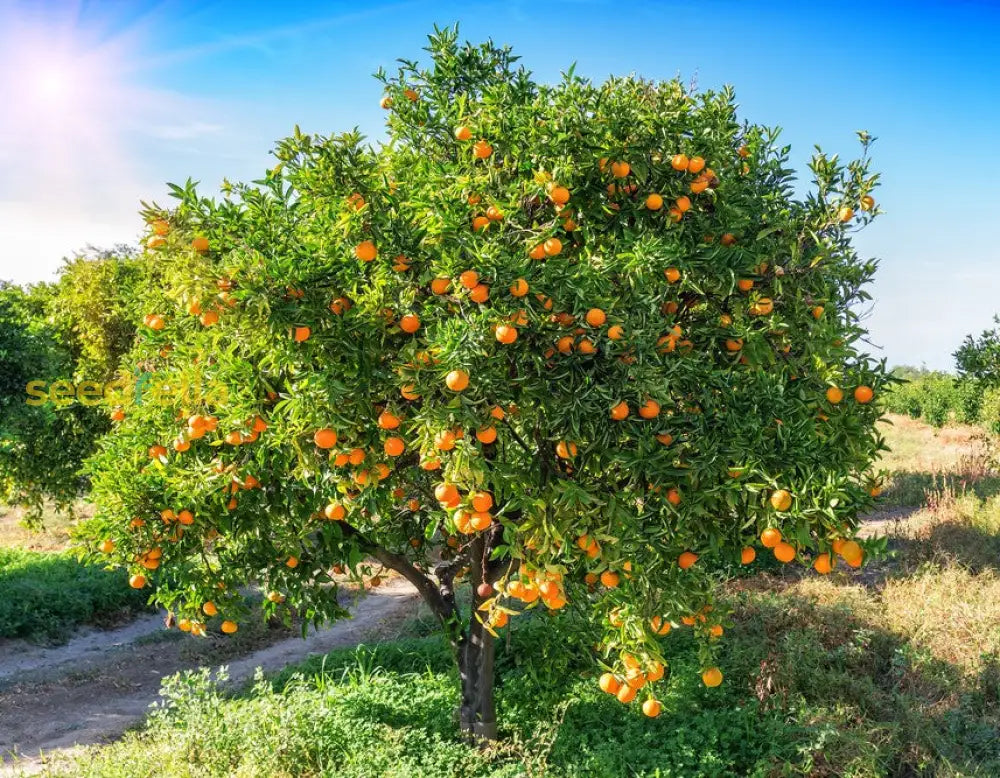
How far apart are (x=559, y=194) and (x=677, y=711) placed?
14.3 ft

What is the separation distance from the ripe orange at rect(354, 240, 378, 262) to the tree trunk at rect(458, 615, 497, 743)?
129 inches

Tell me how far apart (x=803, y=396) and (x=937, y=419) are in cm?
2998

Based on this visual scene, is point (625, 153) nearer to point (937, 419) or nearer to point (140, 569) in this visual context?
point (140, 569)

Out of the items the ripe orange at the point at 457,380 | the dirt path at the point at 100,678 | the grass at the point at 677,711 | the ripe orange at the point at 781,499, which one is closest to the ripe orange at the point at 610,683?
the grass at the point at 677,711

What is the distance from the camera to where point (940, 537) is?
1081 centimetres

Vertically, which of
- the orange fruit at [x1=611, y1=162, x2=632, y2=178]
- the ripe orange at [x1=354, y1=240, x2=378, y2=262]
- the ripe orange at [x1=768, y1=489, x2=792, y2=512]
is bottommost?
the ripe orange at [x1=768, y1=489, x2=792, y2=512]

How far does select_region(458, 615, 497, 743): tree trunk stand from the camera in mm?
6051

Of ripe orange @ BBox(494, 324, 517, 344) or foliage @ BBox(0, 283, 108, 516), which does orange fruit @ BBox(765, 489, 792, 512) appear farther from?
foliage @ BBox(0, 283, 108, 516)

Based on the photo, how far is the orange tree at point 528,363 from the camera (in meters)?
3.81

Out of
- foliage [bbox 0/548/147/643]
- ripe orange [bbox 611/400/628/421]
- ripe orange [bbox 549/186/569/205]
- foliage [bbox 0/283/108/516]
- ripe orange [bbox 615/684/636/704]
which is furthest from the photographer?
foliage [bbox 0/548/147/643]

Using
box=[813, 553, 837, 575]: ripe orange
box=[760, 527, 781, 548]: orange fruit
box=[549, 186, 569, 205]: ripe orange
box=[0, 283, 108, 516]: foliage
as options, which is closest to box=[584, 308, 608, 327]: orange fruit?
box=[549, 186, 569, 205]: ripe orange

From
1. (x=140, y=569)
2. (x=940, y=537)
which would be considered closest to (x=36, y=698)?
(x=140, y=569)

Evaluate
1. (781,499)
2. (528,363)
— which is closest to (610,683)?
(781,499)

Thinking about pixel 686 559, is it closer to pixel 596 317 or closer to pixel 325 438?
pixel 596 317
